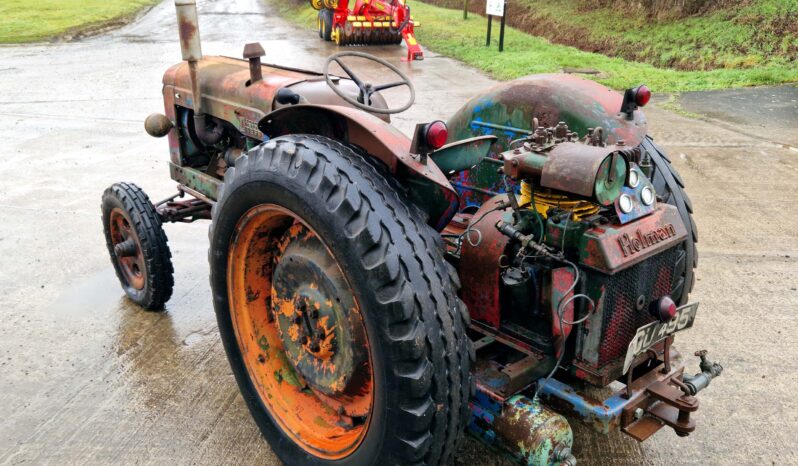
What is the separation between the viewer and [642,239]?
7.25 ft

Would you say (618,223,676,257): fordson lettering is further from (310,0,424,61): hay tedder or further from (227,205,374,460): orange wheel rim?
(310,0,424,61): hay tedder

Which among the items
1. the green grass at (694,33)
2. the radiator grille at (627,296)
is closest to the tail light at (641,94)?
the radiator grille at (627,296)

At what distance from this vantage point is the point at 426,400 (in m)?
1.87

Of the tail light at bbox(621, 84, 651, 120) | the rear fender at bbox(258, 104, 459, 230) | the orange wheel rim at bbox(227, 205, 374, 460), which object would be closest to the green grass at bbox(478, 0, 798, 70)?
the tail light at bbox(621, 84, 651, 120)

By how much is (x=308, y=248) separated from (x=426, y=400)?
71 cm

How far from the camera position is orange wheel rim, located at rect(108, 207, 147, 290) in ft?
12.9

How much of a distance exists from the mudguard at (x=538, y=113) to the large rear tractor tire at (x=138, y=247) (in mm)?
1786

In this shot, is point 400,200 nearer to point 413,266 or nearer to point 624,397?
point 413,266

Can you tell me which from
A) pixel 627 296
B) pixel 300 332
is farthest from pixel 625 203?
pixel 300 332

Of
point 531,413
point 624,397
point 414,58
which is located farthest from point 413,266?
point 414,58

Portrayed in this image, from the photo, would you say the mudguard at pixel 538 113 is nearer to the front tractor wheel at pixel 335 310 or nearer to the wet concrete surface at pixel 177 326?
the front tractor wheel at pixel 335 310

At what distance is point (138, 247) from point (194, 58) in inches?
45.5

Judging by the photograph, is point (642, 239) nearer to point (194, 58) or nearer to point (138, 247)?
point (194, 58)

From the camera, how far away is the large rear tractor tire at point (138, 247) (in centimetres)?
375
